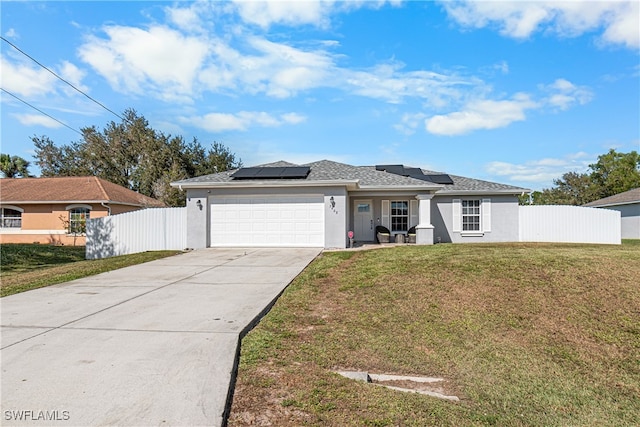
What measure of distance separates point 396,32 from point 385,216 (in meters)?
8.67

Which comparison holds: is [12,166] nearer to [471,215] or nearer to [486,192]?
[471,215]

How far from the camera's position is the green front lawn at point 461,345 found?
3350 mm

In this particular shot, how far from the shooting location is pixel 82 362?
3869 mm

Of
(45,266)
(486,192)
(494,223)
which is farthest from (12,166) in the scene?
(494,223)

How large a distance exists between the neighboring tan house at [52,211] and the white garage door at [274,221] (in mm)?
11092

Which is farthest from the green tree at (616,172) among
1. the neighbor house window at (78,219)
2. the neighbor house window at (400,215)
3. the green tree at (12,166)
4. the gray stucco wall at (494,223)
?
the green tree at (12,166)

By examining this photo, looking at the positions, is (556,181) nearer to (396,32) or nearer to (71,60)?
(396,32)

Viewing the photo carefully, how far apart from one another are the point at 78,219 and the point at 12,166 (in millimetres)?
18654

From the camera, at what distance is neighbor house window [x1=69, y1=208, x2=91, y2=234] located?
72.6ft

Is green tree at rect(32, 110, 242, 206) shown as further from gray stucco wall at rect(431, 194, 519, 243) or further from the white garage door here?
gray stucco wall at rect(431, 194, 519, 243)

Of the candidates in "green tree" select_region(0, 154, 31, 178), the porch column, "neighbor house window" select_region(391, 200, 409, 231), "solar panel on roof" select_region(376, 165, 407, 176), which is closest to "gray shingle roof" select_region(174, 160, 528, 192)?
the porch column

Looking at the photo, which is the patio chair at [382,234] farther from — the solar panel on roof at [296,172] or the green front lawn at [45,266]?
the green front lawn at [45,266]

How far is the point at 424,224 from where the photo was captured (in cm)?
1641

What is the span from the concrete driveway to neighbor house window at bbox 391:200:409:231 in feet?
35.3
